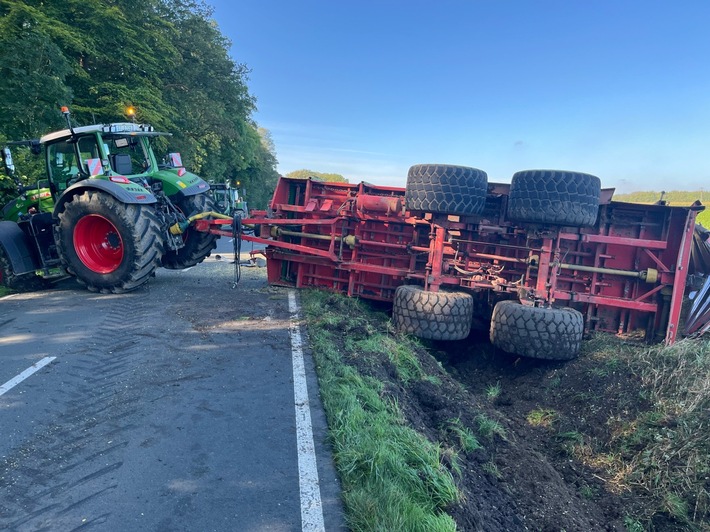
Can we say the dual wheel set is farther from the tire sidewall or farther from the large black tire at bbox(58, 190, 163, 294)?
the tire sidewall

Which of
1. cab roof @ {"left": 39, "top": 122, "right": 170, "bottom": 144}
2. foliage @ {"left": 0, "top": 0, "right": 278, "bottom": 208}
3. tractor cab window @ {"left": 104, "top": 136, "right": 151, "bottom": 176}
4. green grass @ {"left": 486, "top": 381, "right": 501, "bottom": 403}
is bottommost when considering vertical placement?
green grass @ {"left": 486, "top": 381, "right": 501, "bottom": 403}

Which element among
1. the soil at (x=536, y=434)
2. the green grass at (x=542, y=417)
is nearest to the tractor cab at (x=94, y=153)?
the soil at (x=536, y=434)

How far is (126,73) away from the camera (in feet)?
63.6

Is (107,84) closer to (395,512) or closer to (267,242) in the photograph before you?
(267,242)

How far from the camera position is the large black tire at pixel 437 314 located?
20.6ft

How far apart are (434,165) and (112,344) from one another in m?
4.61

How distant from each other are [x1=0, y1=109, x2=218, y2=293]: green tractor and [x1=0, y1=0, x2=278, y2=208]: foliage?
2.77 m

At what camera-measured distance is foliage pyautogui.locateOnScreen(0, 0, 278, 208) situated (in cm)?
1230

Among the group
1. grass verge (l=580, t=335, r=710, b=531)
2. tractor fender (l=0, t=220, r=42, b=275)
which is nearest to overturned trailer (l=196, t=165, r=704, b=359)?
grass verge (l=580, t=335, r=710, b=531)

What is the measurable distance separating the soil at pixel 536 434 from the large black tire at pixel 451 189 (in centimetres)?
202

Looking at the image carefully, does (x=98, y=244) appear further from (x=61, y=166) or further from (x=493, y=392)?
(x=493, y=392)

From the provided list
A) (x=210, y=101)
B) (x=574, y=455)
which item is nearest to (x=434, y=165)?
(x=574, y=455)

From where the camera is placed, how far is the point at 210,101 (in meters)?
26.9

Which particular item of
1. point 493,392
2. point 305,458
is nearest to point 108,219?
point 305,458
